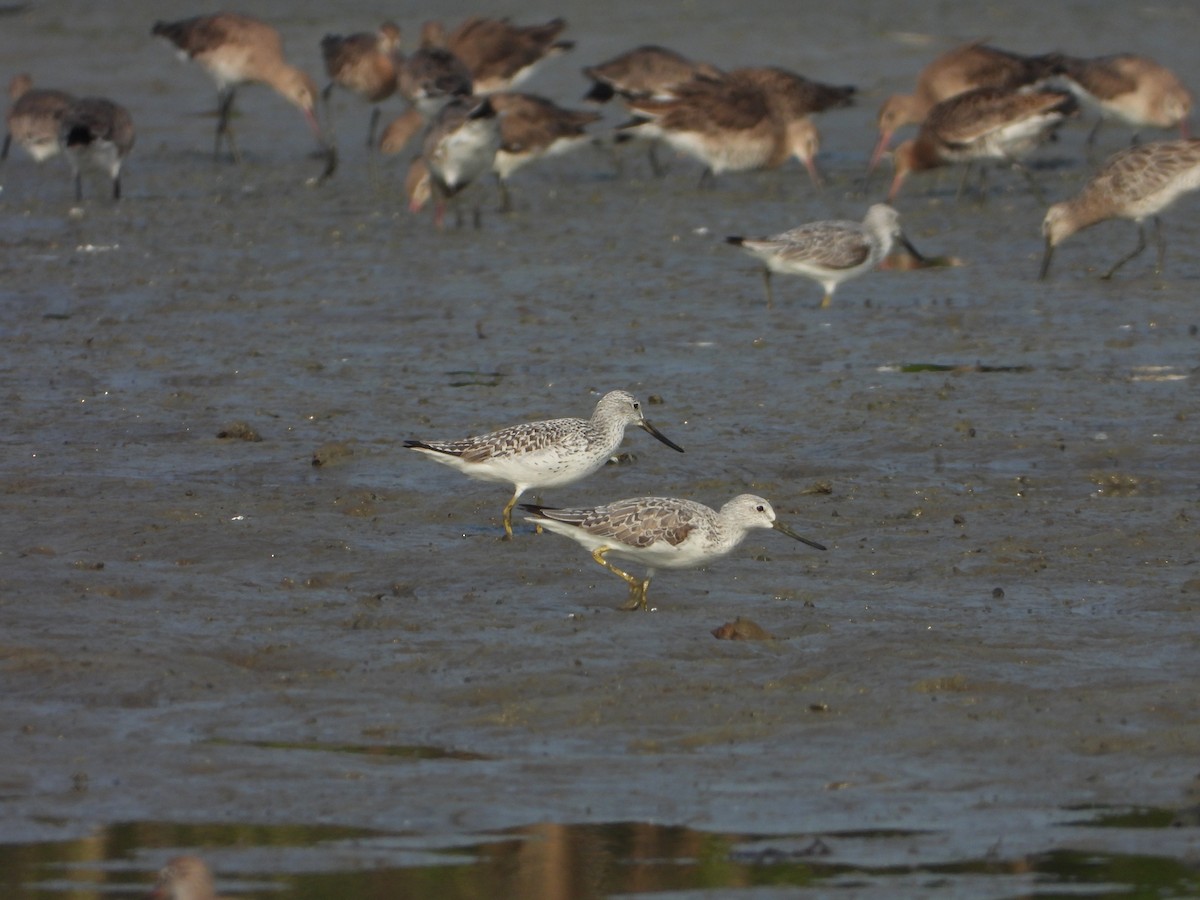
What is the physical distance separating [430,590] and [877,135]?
49.7 ft

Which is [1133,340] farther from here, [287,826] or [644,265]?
[287,826]

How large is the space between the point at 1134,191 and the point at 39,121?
10.1 meters

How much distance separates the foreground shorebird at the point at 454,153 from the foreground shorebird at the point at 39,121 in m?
3.55

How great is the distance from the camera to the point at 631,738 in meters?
6.27

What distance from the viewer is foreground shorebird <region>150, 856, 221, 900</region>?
14.0 feet

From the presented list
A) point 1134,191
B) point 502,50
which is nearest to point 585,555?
point 1134,191

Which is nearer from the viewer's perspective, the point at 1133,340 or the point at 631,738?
the point at 631,738

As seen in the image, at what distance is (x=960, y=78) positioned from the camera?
20.2m

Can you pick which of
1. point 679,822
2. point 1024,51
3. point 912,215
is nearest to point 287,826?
point 679,822

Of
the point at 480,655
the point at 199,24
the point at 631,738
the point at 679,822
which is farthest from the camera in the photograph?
the point at 199,24

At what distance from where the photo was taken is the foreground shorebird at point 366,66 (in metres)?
21.5

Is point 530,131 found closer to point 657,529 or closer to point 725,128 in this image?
point 725,128

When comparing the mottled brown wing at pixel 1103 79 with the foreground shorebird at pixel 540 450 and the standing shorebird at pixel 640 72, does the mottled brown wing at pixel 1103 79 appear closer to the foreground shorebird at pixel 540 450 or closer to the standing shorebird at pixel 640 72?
the standing shorebird at pixel 640 72

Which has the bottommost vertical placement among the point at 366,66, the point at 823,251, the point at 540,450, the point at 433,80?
the point at 366,66
